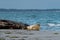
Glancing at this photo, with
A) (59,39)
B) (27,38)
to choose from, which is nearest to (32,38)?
(27,38)

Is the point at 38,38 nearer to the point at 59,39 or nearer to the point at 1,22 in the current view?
the point at 59,39

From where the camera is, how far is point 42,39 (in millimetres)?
9625

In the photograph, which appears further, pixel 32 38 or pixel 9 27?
pixel 9 27

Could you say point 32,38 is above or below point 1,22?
A: below

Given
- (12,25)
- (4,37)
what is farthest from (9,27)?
(4,37)

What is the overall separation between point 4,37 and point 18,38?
21.0 inches

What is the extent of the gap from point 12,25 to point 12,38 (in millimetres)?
4931

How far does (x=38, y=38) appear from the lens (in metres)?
9.83

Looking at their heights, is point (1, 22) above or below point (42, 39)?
above

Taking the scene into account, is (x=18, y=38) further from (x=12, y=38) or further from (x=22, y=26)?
(x=22, y=26)

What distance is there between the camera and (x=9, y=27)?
1425 centimetres

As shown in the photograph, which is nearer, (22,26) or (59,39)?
(59,39)

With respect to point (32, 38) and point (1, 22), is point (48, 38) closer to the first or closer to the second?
point (32, 38)

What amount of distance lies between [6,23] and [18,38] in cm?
511
